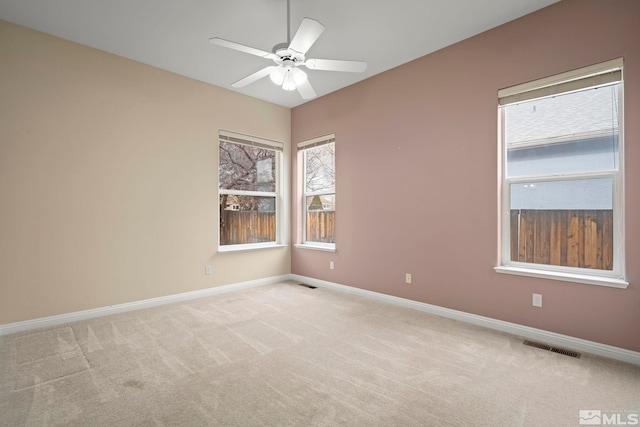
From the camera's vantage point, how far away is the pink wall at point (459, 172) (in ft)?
7.70

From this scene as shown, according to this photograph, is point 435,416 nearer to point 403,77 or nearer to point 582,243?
point 582,243

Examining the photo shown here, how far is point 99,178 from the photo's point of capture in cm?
328

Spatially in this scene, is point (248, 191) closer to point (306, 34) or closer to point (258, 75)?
point (258, 75)

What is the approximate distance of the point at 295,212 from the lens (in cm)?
510

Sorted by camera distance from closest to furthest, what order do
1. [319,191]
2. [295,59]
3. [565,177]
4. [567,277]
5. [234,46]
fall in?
[234,46], [295,59], [567,277], [565,177], [319,191]

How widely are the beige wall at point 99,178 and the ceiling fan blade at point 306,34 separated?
2.29 metres

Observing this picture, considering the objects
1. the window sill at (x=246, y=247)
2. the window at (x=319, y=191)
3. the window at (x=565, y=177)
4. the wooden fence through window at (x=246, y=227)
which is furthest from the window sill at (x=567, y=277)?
the wooden fence through window at (x=246, y=227)

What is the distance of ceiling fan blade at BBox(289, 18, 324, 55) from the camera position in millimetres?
1987

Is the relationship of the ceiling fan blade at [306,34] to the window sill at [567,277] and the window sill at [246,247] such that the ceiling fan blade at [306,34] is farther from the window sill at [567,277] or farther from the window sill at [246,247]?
the window sill at [246,247]

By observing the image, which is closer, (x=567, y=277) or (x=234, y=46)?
(x=234, y=46)

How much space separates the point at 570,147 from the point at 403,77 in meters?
1.87

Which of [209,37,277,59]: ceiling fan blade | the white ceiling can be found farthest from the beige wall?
[209,37,277,59]: ceiling fan blade

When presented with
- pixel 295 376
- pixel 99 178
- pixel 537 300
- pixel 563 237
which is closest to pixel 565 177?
pixel 563 237

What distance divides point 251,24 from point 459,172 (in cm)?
251
